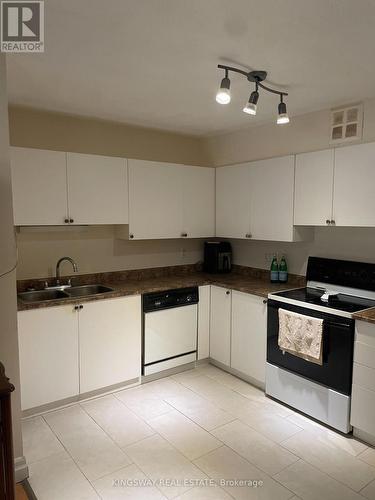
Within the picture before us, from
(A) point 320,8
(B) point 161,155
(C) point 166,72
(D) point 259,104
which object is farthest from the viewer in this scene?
(B) point 161,155

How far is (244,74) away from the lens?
7.27 feet

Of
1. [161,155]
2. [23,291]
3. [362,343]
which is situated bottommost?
[362,343]

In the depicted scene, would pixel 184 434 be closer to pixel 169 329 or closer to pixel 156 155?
pixel 169 329

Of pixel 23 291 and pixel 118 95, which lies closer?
pixel 118 95

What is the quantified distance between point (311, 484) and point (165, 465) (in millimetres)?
883

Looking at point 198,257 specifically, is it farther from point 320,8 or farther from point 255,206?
point 320,8

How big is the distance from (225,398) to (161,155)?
2.53 metres

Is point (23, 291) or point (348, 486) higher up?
point (23, 291)

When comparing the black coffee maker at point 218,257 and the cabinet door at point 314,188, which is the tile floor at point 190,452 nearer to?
the black coffee maker at point 218,257

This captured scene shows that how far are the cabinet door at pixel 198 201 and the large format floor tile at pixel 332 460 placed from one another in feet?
7.00

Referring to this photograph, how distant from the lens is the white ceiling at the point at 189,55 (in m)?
1.56

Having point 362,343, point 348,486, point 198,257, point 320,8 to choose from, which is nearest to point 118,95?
point 320,8

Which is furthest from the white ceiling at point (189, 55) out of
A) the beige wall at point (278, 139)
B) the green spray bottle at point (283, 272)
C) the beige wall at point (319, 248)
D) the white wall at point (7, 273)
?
the green spray bottle at point (283, 272)

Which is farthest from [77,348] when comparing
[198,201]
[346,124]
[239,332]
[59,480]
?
[346,124]
